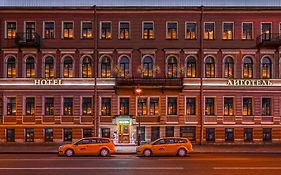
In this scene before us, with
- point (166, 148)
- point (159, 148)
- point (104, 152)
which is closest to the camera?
point (159, 148)

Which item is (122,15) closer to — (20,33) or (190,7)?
(190,7)

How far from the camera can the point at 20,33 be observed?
43656mm

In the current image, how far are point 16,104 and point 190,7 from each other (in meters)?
19.2

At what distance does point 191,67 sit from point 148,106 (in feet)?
18.6

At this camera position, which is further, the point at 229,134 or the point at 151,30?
the point at 151,30

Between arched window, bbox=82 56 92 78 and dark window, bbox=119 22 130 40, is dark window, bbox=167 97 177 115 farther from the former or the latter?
arched window, bbox=82 56 92 78

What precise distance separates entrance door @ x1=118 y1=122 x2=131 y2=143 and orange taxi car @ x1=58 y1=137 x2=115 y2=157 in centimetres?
1140

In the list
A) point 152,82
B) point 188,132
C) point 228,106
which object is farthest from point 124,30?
point 228,106

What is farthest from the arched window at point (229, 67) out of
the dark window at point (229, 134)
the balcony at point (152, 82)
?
the dark window at point (229, 134)

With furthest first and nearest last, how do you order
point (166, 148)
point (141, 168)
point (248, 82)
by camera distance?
point (248, 82)
point (166, 148)
point (141, 168)

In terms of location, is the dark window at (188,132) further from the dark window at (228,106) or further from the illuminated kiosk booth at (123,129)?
the illuminated kiosk booth at (123,129)

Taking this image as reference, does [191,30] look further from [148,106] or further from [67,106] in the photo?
[67,106]

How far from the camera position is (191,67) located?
44.2m

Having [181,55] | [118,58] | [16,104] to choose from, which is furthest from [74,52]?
[181,55]
